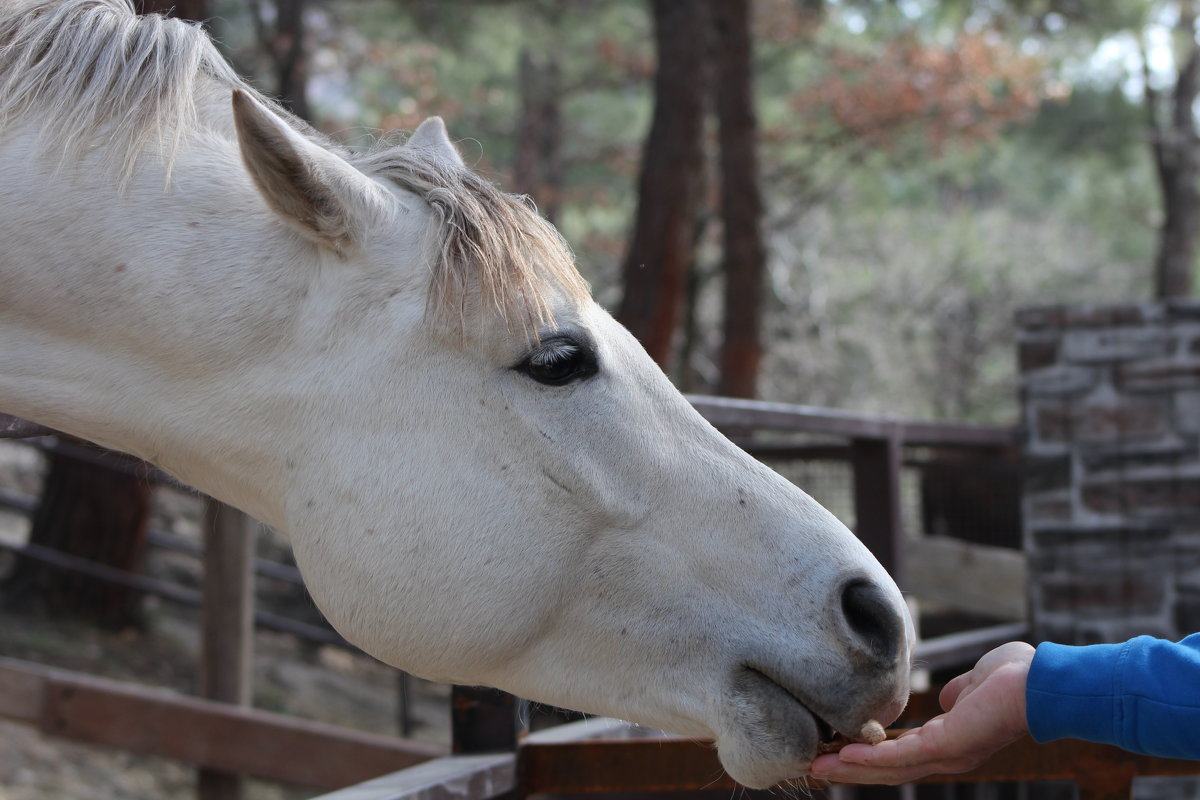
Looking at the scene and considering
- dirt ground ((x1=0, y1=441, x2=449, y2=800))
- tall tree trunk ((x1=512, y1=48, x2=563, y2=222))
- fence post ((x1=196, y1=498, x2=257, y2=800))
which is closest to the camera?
fence post ((x1=196, y1=498, x2=257, y2=800))

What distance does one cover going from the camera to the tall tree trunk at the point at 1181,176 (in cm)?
1104

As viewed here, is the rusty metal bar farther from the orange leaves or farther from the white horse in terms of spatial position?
the orange leaves

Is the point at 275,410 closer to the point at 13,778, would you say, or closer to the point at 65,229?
the point at 65,229

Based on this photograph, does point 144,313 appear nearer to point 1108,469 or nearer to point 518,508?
point 518,508

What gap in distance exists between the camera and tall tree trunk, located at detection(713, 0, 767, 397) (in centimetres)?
745

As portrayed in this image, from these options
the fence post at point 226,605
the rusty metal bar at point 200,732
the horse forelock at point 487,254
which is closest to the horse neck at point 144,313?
the horse forelock at point 487,254

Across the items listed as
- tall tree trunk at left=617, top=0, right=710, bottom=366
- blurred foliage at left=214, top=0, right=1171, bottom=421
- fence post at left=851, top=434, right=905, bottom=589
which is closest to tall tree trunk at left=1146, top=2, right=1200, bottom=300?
blurred foliage at left=214, top=0, right=1171, bottom=421

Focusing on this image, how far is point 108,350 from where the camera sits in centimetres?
156

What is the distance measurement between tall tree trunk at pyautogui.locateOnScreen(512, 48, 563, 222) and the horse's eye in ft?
34.7

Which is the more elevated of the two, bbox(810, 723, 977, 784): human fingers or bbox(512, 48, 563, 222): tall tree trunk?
bbox(512, 48, 563, 222): tall tree trunk

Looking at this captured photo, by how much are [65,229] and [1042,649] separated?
1.55m

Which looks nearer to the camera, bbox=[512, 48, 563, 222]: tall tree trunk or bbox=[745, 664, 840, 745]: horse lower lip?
bbox=[745, 664, 840, 745]: horse lower lip

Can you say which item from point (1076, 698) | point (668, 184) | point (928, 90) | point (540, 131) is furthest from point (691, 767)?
point (540, 131)

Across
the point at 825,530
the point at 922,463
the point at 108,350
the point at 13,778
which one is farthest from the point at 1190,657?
the point at 13,778
